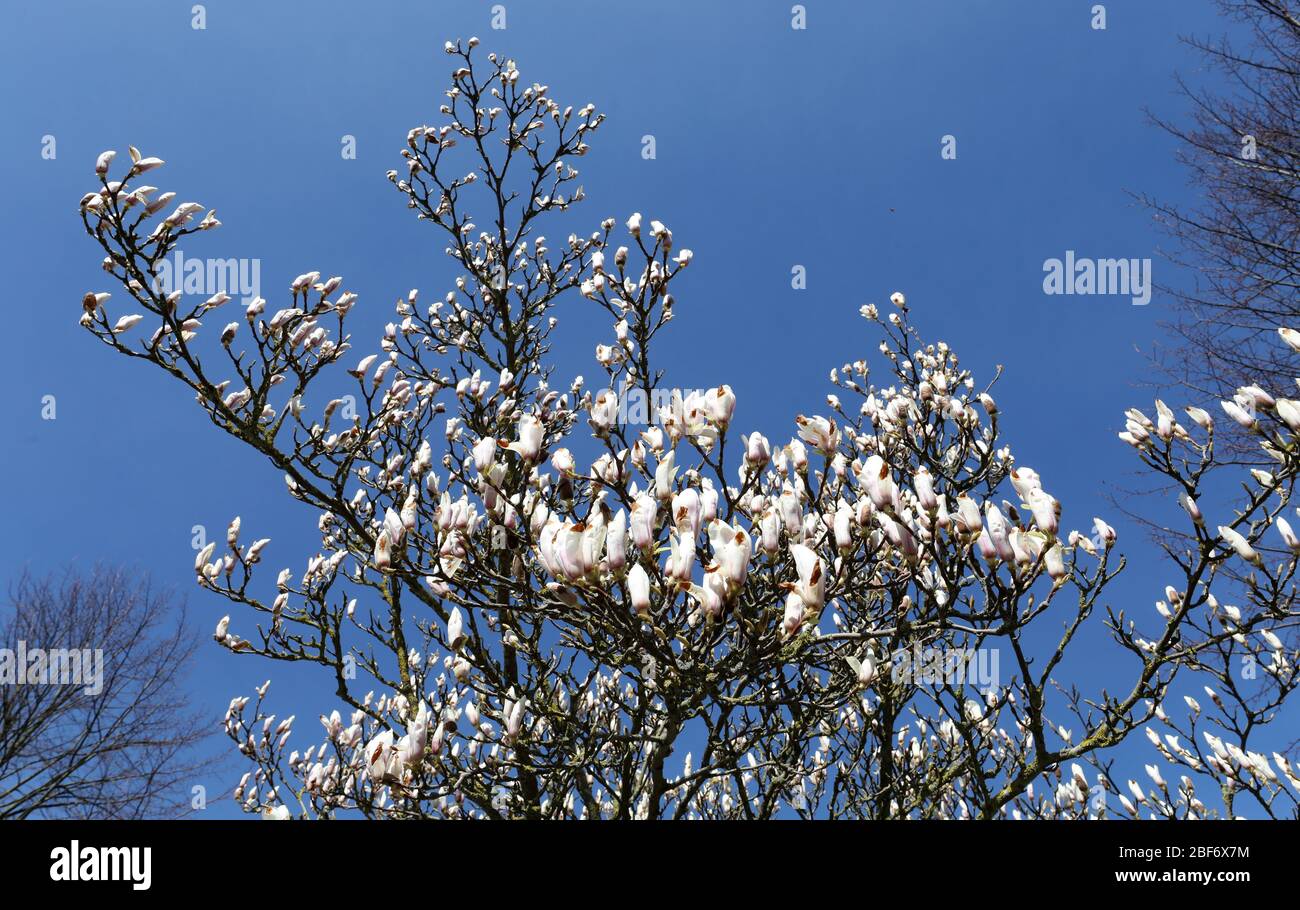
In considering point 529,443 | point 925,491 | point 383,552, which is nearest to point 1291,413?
point 925,491

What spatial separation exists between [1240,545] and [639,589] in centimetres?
224

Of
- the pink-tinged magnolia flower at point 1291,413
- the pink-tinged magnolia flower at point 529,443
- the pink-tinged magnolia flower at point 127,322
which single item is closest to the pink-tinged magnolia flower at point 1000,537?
the pink-tinged magnolia flower at point 1291,413

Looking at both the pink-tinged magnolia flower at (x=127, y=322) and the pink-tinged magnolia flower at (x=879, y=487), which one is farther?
the pink-tinged magnolia flower at (x=127, y=322)

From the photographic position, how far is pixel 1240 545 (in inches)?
111

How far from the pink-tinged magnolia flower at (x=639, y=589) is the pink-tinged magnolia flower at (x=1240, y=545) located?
7.20ft

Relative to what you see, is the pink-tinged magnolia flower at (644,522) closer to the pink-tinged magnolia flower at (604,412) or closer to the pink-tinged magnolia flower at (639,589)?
the pink-tinged magnolia flower at (639,589)

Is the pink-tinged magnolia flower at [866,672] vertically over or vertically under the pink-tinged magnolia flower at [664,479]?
under

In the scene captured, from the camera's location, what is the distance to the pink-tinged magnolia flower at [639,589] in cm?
217

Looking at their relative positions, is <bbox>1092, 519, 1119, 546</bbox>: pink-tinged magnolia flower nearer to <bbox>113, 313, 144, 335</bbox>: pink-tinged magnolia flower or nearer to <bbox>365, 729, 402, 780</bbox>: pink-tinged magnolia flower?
<bbox>365, 729, 402, 780</bbox>: pink-tinged magnolia flower

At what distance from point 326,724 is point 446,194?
4.16 meters

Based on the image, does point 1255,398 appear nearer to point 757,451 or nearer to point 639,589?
point 757,451
